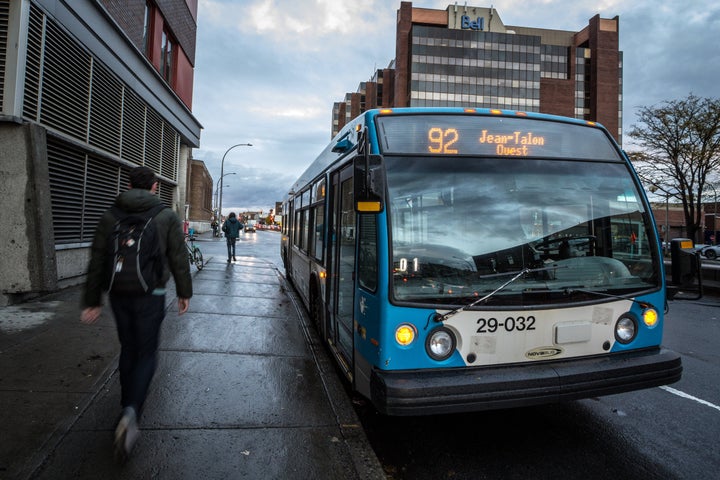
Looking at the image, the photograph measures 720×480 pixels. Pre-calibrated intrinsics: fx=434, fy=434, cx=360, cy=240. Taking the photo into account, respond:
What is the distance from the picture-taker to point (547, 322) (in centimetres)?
323

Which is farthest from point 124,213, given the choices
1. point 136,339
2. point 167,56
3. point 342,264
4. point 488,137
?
point 167,56

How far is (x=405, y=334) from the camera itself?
3.05 metres

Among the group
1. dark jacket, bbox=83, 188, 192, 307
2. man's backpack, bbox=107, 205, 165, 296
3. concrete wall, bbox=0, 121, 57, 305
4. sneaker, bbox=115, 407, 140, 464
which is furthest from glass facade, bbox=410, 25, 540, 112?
sneaker, bbox=115, 407, 140, 464

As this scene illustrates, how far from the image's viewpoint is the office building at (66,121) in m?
6.97

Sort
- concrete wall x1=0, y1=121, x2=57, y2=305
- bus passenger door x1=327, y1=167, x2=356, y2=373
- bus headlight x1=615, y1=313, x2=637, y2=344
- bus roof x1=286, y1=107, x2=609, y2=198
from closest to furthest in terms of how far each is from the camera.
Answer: bus headlight x1=615, y1=313, x2=637, y2=344 → bus roof x1=286, y1=107, x2=609, y2=198 → bus passenger door x1=327, y1=167, x2=356, y2=373 → concrete wall x1=0, y1=121, x2=57, y2=305

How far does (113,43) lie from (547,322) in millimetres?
11195

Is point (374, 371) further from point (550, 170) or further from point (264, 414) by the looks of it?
point (550, 170)

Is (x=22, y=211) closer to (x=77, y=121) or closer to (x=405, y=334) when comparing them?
(x=77, y=121)

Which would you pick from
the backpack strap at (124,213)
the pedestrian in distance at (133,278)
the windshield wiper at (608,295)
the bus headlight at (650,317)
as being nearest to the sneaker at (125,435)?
the pedestrian in distance at (133,278)

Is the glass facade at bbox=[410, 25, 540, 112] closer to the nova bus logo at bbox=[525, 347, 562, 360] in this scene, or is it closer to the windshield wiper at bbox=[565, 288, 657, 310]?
the windshield wiper at bbox=[565, 288, 657, 310]

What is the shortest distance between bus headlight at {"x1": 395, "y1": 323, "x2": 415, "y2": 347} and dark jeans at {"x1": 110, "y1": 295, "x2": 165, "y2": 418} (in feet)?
5.58

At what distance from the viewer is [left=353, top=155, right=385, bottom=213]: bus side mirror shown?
9.92 feet

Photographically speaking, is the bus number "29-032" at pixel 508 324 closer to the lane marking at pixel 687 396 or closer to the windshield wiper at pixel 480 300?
the windshield wiper at pixel 480 300

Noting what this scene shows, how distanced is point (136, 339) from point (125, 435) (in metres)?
0.61
